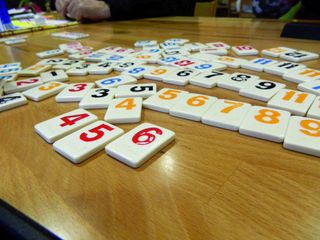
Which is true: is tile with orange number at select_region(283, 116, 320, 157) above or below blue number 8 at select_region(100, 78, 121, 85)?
below

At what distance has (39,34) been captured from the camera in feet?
4.79

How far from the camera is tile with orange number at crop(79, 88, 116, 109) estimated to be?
0.52m

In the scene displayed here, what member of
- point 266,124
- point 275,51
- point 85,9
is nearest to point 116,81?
point 266,124

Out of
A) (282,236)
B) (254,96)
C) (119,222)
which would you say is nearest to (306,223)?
(282,236)

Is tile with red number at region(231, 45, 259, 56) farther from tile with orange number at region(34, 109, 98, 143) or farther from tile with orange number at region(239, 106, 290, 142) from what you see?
tile with orange number at region(34, 109, 98, 143)

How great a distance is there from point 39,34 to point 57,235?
149 cm

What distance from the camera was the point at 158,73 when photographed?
2.20 ft

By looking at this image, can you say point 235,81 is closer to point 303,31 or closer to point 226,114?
point 226,114

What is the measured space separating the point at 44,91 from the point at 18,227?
0.41m

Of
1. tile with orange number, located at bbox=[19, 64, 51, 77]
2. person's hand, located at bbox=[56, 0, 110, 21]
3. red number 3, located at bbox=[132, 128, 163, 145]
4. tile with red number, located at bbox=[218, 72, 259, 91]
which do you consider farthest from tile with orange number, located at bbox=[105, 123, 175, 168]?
person's hand, located at bbox=[56, 0, 110, 21]

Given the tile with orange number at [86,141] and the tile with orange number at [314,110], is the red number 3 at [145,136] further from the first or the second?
the tile with orange number at [314,110]

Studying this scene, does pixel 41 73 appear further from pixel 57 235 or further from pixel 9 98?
pixel 57 235

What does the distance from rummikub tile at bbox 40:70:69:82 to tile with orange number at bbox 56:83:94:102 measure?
0.27 ft

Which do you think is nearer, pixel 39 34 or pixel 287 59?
pixel 287 59
